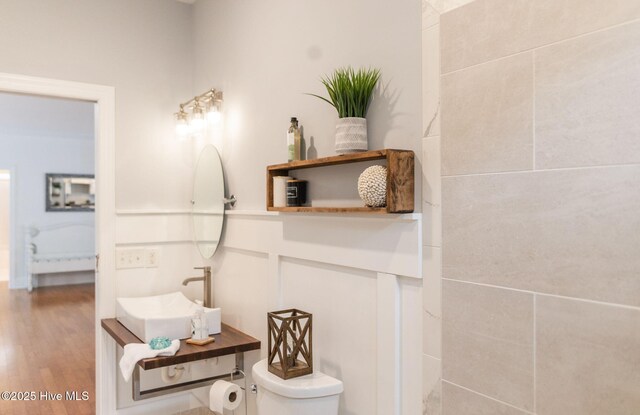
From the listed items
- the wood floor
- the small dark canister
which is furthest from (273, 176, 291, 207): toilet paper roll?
the wood floor

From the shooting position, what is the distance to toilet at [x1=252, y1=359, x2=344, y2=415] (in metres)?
1.60

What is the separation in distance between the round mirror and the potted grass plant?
45.2 inches

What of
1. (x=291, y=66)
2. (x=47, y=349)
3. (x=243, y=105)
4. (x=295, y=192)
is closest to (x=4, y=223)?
(x=47, y=349)

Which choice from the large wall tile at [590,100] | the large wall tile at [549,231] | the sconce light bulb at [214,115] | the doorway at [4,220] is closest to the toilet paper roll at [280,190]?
the large wall tile at [549,231]

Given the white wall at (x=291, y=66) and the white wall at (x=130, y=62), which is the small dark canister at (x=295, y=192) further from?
the white wall at (x=130, y=62)

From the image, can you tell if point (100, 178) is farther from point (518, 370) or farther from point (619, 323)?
point (619, 323)

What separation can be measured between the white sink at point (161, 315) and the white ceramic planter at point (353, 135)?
1192 mm

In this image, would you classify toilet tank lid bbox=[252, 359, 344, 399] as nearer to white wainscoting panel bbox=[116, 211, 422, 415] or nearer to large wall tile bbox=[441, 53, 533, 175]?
white wainscoting panel bbox=[116, 211, 422, 415]

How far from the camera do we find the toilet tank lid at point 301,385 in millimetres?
1597

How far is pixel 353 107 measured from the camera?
1.59 metres

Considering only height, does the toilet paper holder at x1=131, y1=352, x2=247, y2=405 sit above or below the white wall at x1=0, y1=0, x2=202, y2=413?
below

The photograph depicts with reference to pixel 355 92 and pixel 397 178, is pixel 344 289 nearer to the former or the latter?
pixel 397 178

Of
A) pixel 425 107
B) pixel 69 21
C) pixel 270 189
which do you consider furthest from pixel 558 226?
pixel 69 21

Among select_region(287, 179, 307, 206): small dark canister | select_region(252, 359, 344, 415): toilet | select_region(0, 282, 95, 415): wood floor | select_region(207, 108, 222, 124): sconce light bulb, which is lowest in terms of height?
select_region(0, 282, 95, 415): wood floor
